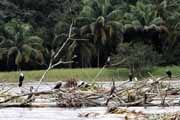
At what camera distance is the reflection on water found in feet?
47.1

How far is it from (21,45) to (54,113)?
107ft

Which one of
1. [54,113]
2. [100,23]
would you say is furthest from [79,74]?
[54,113]

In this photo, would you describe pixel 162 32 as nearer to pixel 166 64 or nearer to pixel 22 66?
pixel 166 64

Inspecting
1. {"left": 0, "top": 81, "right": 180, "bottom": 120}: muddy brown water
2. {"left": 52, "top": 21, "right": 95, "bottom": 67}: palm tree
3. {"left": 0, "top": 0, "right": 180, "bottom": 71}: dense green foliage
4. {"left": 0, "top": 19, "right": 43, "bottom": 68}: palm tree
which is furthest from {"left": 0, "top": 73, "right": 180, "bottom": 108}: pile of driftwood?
{"left": 52, "top": 21, "right": 95, "bottom": 67}: palm tree

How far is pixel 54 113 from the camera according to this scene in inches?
602

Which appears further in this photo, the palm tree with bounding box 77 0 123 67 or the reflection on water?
the palm tree with bounding box 77 0 123 67

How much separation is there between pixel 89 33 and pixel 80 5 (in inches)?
213

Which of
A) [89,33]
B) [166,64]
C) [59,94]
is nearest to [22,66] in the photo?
[89,33]

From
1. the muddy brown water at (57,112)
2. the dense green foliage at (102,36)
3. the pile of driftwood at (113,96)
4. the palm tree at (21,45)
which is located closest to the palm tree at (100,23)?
the dense green foliage at (102,36)

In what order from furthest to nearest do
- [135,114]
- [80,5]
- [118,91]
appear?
[80,5]
[118,91]
[135,114]

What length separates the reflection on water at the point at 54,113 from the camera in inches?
565

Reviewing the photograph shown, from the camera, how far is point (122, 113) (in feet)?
47.3

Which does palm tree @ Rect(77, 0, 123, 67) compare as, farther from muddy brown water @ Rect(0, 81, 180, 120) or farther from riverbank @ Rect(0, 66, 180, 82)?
muddy brown water @ Rect(0, 81, 180, 120)

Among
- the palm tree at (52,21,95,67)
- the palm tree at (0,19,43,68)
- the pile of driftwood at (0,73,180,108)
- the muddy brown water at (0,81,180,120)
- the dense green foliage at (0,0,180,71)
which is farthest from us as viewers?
the palm tree at (52,21,95,67)
